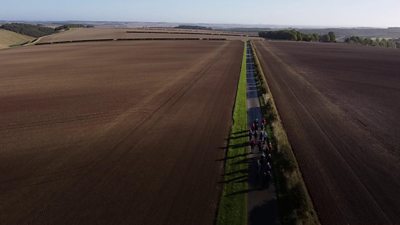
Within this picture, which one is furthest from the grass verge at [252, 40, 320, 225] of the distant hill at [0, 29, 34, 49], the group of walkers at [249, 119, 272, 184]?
the distant hill at [0, 29, 34, 49]

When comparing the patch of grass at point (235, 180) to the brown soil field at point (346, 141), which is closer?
the patch of grass at point (235, 180)

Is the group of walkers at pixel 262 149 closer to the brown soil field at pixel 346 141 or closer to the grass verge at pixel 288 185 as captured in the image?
the grass verge at pixel 288 185

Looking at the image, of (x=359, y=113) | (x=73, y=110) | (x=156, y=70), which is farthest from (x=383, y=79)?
(x=73, y=110)

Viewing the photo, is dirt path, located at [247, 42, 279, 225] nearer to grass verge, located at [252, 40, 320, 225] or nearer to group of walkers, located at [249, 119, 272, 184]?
group of walkers, located at [249, 119, 272, 184]

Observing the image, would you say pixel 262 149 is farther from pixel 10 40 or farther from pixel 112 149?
pixel 10 40

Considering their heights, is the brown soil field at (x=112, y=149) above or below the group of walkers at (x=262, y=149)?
below

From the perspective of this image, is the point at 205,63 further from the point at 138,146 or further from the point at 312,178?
the point at 312,178

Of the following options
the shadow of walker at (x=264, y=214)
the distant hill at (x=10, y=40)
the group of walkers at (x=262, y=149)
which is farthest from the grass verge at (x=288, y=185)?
the distant hill at (x=10, y=40)

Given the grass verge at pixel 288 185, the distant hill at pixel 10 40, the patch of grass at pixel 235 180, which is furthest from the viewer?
the distant hill at pixel 10 40
